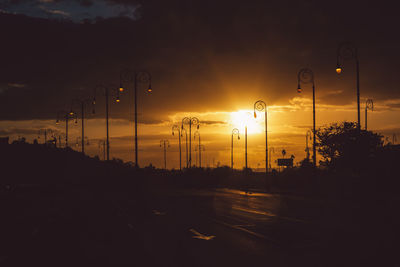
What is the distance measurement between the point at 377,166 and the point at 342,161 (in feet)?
68.6

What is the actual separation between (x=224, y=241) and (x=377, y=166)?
3093 cm

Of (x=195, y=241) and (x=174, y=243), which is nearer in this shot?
(x=174, y=243)

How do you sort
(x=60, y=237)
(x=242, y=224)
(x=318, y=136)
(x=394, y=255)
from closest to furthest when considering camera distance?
1. (x=394, y=255)
2. (x=60, y=237)
3. (x=242, y=224)
4. (x=318, y=136)

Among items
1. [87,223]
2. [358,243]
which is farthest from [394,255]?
[87,223]

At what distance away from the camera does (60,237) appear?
1440 cm

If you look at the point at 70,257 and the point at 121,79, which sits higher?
the point at 121,79

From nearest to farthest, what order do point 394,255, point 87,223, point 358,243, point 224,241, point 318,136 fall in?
1. point 394,255
2. point 358,243
3. point 224,241
4. point 87,223
5. point 318,136

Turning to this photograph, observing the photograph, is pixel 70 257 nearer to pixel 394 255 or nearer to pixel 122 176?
pixel 394 255

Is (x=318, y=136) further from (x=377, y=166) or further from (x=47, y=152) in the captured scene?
(x=47, y=152)

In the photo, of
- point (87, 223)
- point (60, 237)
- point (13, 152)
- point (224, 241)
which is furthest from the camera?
point (13, 152)

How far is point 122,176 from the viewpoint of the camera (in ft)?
199

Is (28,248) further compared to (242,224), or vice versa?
(242,224)

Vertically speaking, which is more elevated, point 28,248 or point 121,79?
point 121,79

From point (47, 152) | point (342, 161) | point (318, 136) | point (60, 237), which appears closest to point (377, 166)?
point (342, 161)
